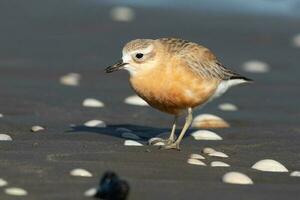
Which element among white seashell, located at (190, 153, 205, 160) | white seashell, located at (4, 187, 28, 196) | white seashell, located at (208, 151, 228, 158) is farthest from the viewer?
white seashell, located at (208, 151, 228, 158)

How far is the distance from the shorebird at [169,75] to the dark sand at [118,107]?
409 mm

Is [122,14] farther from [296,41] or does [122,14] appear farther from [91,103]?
[91,103]

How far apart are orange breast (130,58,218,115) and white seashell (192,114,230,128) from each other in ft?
3.11

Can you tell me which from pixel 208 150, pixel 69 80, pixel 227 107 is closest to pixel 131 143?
pixel 208 150

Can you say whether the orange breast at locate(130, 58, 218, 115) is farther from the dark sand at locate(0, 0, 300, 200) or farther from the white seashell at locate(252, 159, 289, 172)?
the white seashell at locate(252, 159, 289, 172)

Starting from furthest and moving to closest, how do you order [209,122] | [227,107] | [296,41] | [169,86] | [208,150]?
[296,41], [227,107], [209,122], [169,86], [208,150]

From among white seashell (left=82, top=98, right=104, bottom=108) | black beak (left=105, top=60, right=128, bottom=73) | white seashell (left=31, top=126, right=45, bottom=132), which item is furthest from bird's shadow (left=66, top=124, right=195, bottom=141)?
white seashell (left=82, top=98, right=104, bottom=108)

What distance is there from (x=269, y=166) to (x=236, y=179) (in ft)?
2.58

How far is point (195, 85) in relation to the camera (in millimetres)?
8859

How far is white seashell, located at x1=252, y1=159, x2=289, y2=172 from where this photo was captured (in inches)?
302

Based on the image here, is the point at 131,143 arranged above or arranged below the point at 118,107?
below

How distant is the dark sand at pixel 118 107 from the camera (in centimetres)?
692

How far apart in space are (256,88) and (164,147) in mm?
3453

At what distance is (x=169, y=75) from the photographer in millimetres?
8695
